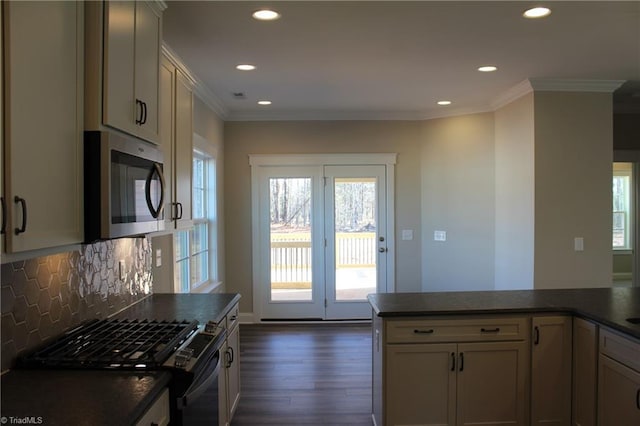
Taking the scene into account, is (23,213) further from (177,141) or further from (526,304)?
(526,304)

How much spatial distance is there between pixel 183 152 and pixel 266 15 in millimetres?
1104

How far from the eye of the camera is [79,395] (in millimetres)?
1335

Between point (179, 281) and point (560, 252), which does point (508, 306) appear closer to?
point (560, 252)

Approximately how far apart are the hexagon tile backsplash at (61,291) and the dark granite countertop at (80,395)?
0.16 metres

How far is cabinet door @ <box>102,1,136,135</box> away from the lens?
1.60 m

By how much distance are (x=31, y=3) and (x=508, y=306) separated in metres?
2.75

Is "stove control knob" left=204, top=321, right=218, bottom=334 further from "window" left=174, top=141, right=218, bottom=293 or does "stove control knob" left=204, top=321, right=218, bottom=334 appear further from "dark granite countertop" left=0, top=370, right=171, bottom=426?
"window" left=174, top=141, right=218, bottom=293

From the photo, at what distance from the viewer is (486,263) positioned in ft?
16.2

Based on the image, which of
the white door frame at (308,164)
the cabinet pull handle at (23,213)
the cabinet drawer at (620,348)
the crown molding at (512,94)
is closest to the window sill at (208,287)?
the white door frame at (308,164)

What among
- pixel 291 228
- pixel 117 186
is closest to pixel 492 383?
pixel 117 186

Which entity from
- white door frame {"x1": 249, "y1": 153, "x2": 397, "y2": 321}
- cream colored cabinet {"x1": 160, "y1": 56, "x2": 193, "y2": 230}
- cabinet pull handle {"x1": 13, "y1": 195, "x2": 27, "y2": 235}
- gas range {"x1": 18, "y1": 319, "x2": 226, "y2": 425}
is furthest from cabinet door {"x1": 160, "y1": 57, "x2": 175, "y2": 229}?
white door frame {"x1": 249, "y1": 153, "x2": 397, "y2": 321}

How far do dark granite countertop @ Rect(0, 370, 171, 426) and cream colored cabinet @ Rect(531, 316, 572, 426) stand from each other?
2203mm

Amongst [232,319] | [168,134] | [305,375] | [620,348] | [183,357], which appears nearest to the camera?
[183,357]

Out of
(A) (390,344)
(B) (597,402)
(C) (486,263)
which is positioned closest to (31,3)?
(A) (390,344)
